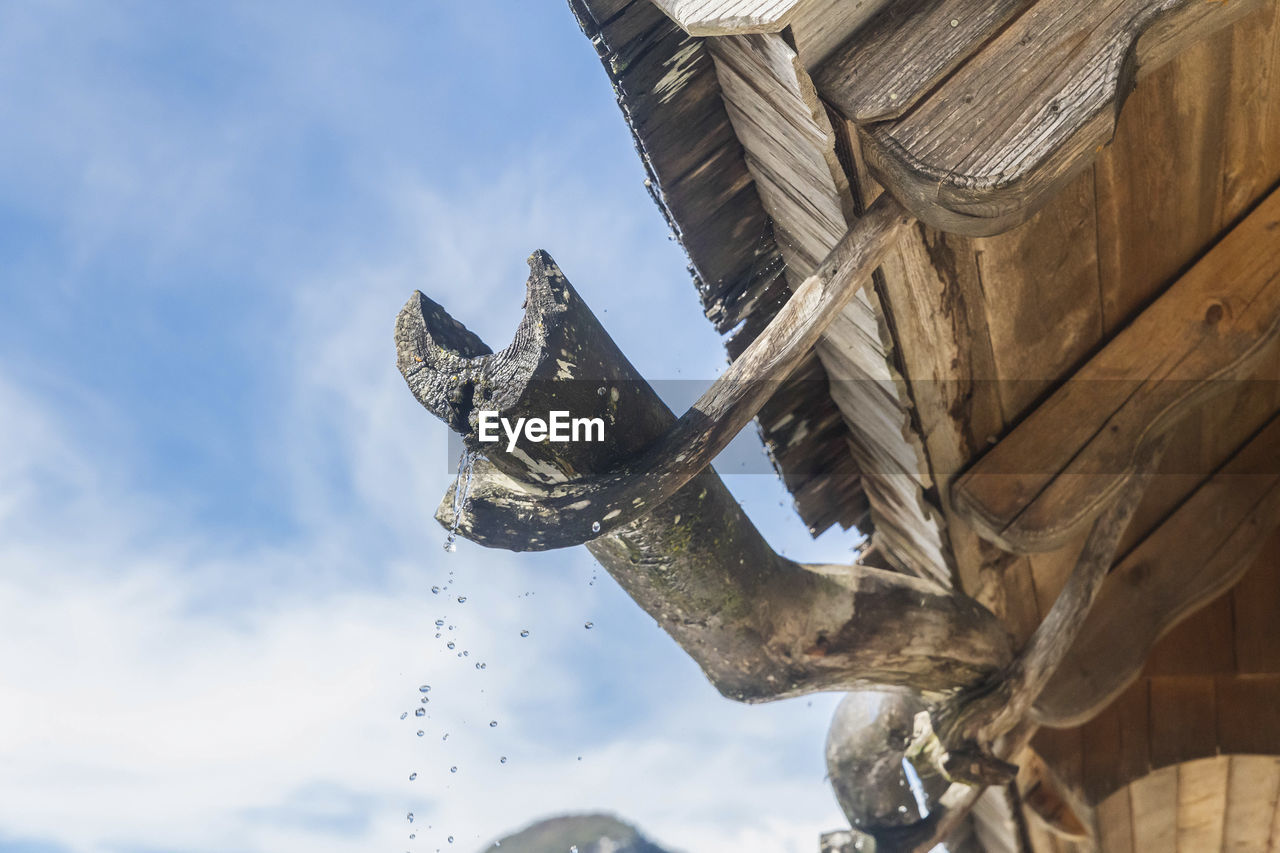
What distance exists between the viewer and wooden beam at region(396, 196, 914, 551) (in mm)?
1851

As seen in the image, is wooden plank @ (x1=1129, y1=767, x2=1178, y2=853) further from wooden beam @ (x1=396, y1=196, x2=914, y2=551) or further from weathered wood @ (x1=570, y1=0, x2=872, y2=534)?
wooden beam @ (x1=396, y1=196, x2=914, y2=551)

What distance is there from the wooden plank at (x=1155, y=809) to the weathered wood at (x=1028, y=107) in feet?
11.0

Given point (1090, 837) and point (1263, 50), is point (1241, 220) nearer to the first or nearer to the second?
point (1263, 50)

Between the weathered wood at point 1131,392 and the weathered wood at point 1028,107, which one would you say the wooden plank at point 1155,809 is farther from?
the weathered wood at point 1028,107

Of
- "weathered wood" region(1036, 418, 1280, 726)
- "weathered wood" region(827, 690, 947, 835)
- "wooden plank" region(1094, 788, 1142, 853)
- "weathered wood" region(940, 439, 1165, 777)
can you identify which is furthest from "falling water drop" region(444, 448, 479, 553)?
"wooden plank" region(1094, 788, 1142, 853)

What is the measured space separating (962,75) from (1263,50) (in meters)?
1.15

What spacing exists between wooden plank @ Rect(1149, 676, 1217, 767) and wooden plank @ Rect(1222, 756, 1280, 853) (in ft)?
0.79

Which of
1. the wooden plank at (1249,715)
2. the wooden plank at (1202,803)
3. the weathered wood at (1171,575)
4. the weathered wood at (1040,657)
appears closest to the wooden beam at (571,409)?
the weathered wood at (1040,657)

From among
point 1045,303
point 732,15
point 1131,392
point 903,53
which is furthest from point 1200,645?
point 732,15

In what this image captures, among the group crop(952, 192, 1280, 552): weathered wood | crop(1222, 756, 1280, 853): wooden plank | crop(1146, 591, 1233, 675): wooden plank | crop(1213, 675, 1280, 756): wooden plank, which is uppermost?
crop(952, 192, 1280, 552): weathered wood

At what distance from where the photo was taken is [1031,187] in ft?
6.15

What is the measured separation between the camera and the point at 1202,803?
446 cm

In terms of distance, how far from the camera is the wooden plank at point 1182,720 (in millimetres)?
4273

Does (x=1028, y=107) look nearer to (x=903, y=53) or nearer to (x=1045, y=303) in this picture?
(x=903, y=53)
